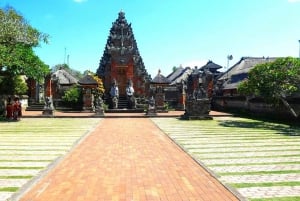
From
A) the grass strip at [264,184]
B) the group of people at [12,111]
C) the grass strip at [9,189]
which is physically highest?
the group of people at [12,111]

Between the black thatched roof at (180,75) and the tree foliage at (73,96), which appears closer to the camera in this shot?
the tree foliage at (73,96)

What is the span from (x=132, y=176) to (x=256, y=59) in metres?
49.0

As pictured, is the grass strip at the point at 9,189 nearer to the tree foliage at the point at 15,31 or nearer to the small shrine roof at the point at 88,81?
the tree foliage at the point at 15,31

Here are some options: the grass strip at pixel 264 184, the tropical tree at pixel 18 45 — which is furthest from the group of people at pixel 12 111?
the grass strip at pixel 264 184

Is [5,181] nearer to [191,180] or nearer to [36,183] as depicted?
[36,183]

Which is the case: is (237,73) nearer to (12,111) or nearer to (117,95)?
(117,95)

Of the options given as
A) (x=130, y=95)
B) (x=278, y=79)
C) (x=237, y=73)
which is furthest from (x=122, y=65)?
(x=278, y=79)

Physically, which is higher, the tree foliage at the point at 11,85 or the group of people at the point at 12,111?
the tree foliage at the point at 11,85

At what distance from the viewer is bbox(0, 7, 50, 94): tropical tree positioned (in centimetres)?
2542

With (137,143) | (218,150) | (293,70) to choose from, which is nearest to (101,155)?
(137,143)

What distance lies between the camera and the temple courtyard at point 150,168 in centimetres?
798

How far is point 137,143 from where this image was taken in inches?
620

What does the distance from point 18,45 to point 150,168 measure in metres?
19.4

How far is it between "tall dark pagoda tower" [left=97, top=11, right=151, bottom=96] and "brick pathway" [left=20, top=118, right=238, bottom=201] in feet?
107
